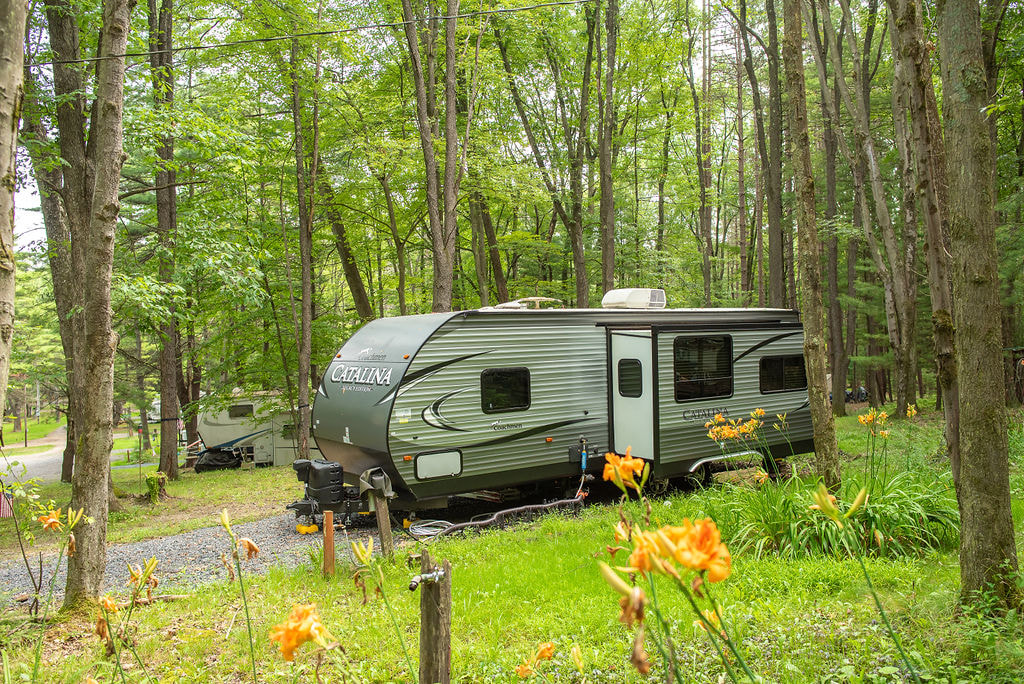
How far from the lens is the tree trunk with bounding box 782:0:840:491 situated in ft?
20.0

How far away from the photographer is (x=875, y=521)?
523 cm

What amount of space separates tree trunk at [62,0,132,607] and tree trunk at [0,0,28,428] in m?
2.37

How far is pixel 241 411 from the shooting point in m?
18.8

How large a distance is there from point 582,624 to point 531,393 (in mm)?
4558

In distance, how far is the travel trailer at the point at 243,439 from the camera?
18562 mm

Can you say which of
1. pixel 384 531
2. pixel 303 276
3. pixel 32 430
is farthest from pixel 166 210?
pixel 32 430

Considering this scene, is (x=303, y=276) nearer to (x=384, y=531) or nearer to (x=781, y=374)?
(x=384, y=531)

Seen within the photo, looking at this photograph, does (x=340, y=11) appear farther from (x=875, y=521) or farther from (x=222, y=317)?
(x=875, y=521)

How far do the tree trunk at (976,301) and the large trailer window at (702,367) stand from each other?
5.77 m

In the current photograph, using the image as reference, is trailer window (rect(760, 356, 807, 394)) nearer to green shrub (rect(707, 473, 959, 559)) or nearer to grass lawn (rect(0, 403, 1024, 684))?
grass lawn (rect(0, 403, 1024, 684))

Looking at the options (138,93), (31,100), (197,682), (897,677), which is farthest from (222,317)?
(897,677)

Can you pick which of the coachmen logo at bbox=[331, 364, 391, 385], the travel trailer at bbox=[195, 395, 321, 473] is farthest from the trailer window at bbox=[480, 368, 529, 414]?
the travel trailer at bbox=[195, 395, 321, 473]

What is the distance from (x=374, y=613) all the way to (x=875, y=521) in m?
3.83

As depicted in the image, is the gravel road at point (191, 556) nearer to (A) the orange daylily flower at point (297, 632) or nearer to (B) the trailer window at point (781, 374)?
(A) the orange daylily flower at point (297, 632)
